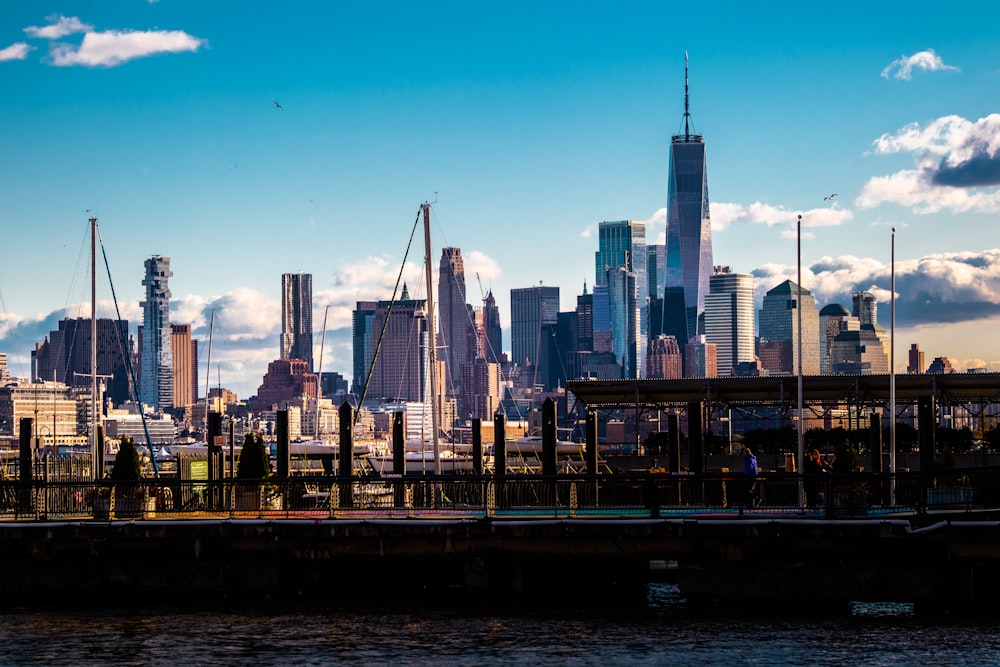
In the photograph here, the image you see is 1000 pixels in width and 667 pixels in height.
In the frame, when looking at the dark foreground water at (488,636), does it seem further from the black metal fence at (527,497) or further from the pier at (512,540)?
the black metal fence at (527,497)

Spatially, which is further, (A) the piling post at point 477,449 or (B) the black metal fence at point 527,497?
(A) the piling post at point 477,449

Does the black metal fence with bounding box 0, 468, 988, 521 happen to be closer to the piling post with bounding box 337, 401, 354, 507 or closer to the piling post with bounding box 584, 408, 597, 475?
the piling post with bounding box 337, 401, 354, 507

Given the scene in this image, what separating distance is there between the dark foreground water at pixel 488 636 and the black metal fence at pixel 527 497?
291cm

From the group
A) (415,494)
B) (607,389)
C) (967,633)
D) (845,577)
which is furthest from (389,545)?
(607,389)

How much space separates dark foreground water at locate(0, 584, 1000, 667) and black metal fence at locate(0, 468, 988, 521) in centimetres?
291

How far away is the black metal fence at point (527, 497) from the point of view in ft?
125

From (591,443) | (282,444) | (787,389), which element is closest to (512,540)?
(282,444)

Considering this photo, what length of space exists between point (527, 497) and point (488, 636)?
7192 mm

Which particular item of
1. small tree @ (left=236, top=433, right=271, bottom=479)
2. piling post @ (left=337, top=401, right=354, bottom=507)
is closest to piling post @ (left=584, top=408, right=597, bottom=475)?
piling post @ (left=337, top=401, right=354, bottom=507)

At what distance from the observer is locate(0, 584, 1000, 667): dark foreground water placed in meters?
31.4

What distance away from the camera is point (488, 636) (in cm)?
3381

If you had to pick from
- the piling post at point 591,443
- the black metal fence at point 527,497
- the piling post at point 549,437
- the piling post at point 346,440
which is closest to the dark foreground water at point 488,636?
the black metal fence at point 527,497

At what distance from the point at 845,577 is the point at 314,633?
501 inches

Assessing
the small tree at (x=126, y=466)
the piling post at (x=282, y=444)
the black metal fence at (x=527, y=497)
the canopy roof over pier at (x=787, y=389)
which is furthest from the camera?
the canopy roof over pier at (x=787, y=389)
